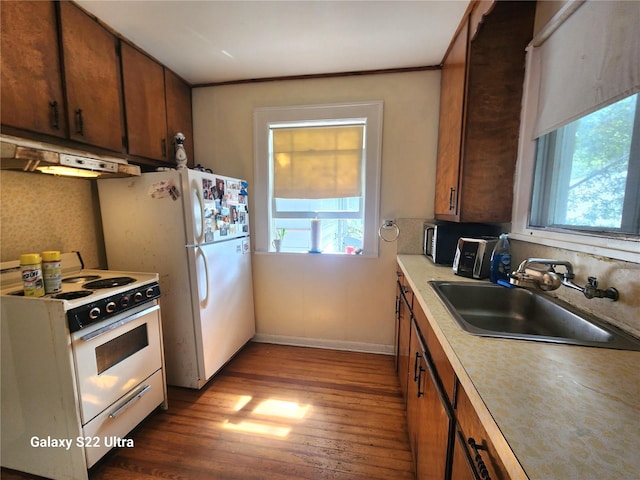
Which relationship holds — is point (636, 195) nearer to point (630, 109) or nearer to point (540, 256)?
point (630, 109)

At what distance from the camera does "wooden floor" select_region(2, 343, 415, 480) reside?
133 cm

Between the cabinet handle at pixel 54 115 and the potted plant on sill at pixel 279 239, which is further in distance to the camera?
the potted plant on sill at pixel 279 239

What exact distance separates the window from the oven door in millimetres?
2276

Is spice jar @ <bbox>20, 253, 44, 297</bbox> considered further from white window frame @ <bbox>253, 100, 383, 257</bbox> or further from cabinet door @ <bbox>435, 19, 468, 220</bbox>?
cabinet door @ <bbox>435, 19, 468, 220</bbox>

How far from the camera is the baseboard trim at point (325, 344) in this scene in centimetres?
242

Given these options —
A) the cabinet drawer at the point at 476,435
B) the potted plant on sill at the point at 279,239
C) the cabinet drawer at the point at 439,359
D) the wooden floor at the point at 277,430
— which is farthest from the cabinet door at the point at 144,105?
the cabinet drawer at the point at 476,435

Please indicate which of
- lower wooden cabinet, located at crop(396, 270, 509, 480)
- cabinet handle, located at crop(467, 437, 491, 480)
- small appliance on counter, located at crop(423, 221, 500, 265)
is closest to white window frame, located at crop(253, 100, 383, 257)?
small appliance on counter, located at crop(423, 221, 500, 265)

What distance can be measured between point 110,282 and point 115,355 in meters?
0.41

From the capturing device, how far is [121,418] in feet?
4.59

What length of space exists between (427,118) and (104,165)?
7.50 feet

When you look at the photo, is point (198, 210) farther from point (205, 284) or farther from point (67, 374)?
point (67, 374)

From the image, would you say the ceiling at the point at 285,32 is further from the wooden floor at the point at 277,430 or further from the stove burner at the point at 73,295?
the wooden floor at the point at 277,430

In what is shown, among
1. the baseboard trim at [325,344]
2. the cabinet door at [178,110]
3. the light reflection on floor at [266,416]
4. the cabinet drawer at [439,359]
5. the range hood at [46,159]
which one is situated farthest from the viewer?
the baseboard trim at [325,344]

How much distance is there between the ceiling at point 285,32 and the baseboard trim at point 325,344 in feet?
7.91
